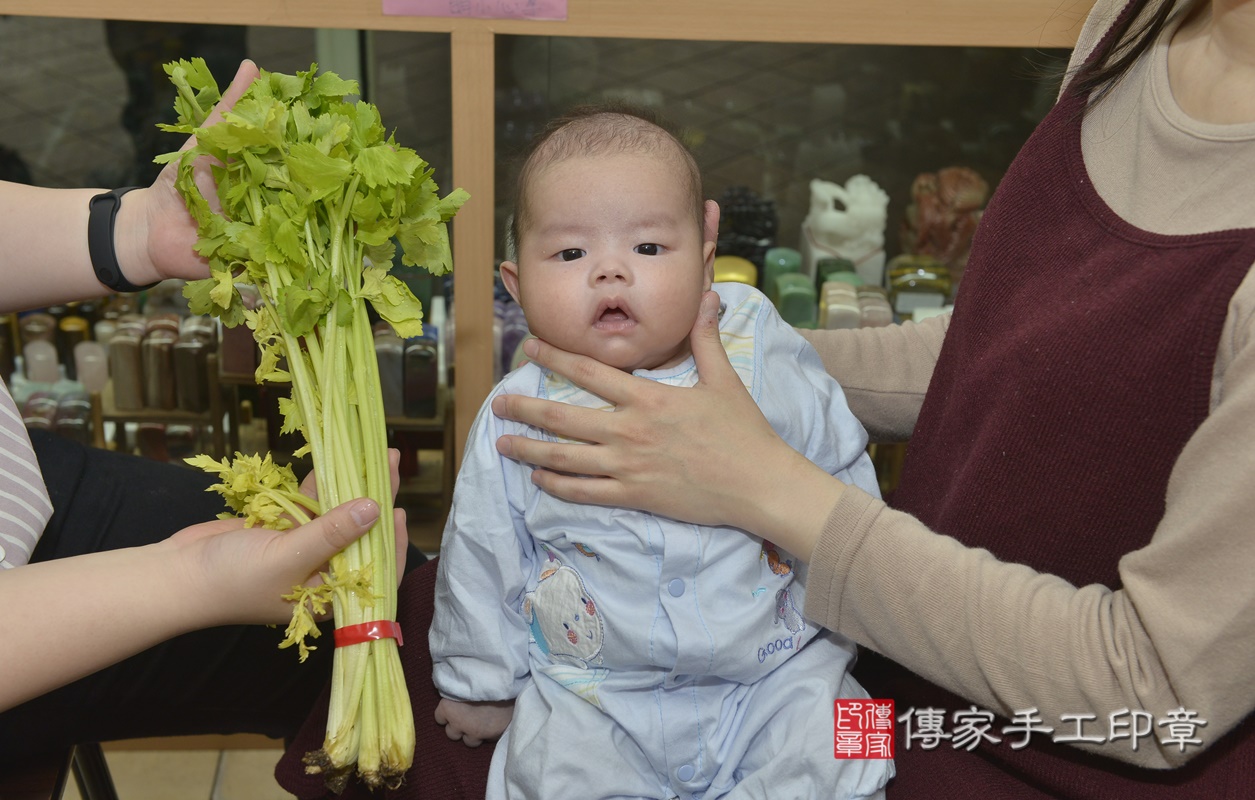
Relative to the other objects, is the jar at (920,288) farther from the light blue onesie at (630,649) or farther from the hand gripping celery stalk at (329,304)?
the hand gripping celery stalk at (329,304)

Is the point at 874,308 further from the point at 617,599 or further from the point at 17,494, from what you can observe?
the point at 17,494

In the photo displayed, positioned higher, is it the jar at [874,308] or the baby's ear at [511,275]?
the baby's ear at [511,275]

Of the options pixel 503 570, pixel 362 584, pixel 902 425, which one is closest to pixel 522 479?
pixel 503 570

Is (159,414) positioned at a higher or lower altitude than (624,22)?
lower

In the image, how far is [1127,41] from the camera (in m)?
1.21

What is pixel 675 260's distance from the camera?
122 centimetres

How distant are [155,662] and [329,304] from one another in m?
0.65

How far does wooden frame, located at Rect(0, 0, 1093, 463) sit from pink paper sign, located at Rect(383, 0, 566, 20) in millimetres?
10

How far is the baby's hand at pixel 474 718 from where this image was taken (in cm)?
125

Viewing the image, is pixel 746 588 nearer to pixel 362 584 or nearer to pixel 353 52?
pixel 362 584

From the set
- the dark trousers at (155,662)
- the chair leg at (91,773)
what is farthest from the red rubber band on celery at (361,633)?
the chair leg at (91,773)

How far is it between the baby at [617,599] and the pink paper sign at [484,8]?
0.44 m

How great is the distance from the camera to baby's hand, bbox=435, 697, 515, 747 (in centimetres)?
125

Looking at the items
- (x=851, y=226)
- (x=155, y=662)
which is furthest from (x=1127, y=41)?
(x=155, y=662)
